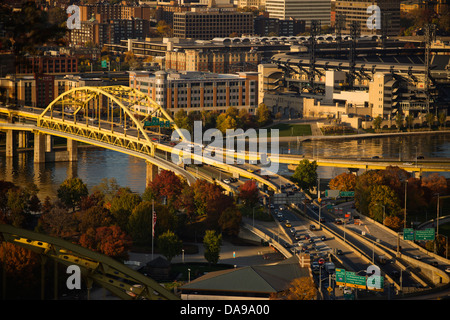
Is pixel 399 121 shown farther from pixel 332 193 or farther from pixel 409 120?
pixel 332 193

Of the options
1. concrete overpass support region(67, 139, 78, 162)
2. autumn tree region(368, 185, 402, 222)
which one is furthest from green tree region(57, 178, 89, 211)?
concrete overpass support region(67, 139, 78, 162)

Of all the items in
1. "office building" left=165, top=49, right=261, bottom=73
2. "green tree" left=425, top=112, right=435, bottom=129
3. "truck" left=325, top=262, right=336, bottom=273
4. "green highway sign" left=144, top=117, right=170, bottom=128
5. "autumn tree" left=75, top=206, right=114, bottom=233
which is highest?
"office building" left=165, top=49, right=261, bottom=73

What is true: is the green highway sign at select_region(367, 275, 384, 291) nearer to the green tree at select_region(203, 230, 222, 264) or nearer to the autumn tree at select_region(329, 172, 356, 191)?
the green tree at select_region(203, 230, 222, 264)

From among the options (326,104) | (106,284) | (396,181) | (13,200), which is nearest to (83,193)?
(13,200)

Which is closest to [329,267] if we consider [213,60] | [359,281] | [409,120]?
[359,281]

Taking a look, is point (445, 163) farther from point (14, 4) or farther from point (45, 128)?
point (14, 4)

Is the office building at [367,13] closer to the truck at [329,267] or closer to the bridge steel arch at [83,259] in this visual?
the truck at [329,267]

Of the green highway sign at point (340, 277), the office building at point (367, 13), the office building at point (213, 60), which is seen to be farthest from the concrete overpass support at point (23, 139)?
the office building at point (367, 13)
